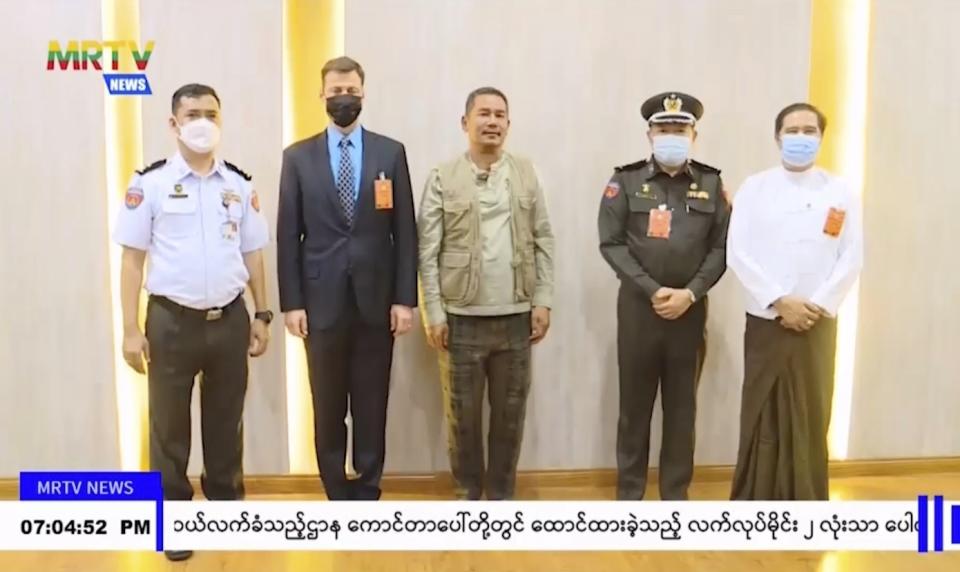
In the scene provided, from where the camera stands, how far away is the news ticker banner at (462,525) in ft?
9.25

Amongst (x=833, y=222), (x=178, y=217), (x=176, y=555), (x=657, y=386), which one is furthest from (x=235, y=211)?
(x=833, y=222)

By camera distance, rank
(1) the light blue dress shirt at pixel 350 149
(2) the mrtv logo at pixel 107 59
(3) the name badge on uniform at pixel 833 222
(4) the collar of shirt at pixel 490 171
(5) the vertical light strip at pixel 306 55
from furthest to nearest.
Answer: (5) the vertical light strip at pixel 306 55, (2) the mrtv logo at pixel 107 59, (4) the collar of shirt at pixel 490 171, (1) the light blue dress shirt at pixel 350 149, (3) the name badge on uniform at pixel 833 222

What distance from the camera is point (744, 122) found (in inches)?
145

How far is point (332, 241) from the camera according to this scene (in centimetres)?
306

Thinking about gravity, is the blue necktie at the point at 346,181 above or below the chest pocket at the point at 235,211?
above

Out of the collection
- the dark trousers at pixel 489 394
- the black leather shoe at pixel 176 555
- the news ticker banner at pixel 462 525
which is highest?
the dark trousers at pixel 489 394

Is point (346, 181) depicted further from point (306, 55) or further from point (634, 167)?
point (634, 167)

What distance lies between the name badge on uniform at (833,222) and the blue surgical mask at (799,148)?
0.66 ft

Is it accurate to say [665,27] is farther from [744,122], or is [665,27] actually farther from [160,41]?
[160,41]

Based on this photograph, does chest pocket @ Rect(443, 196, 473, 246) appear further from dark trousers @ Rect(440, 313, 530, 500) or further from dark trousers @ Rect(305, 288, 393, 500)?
dark trousers @ Rect(305, 288, 393, 500)

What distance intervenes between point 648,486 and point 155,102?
8.69ft

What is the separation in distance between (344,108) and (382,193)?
0.33 meters

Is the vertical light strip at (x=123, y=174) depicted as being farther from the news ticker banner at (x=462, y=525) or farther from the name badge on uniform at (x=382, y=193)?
the name badge on uniform at (x=382, y=193)

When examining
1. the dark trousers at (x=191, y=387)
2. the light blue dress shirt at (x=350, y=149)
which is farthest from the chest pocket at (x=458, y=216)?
the dark trousers at (x=191, y=387)
